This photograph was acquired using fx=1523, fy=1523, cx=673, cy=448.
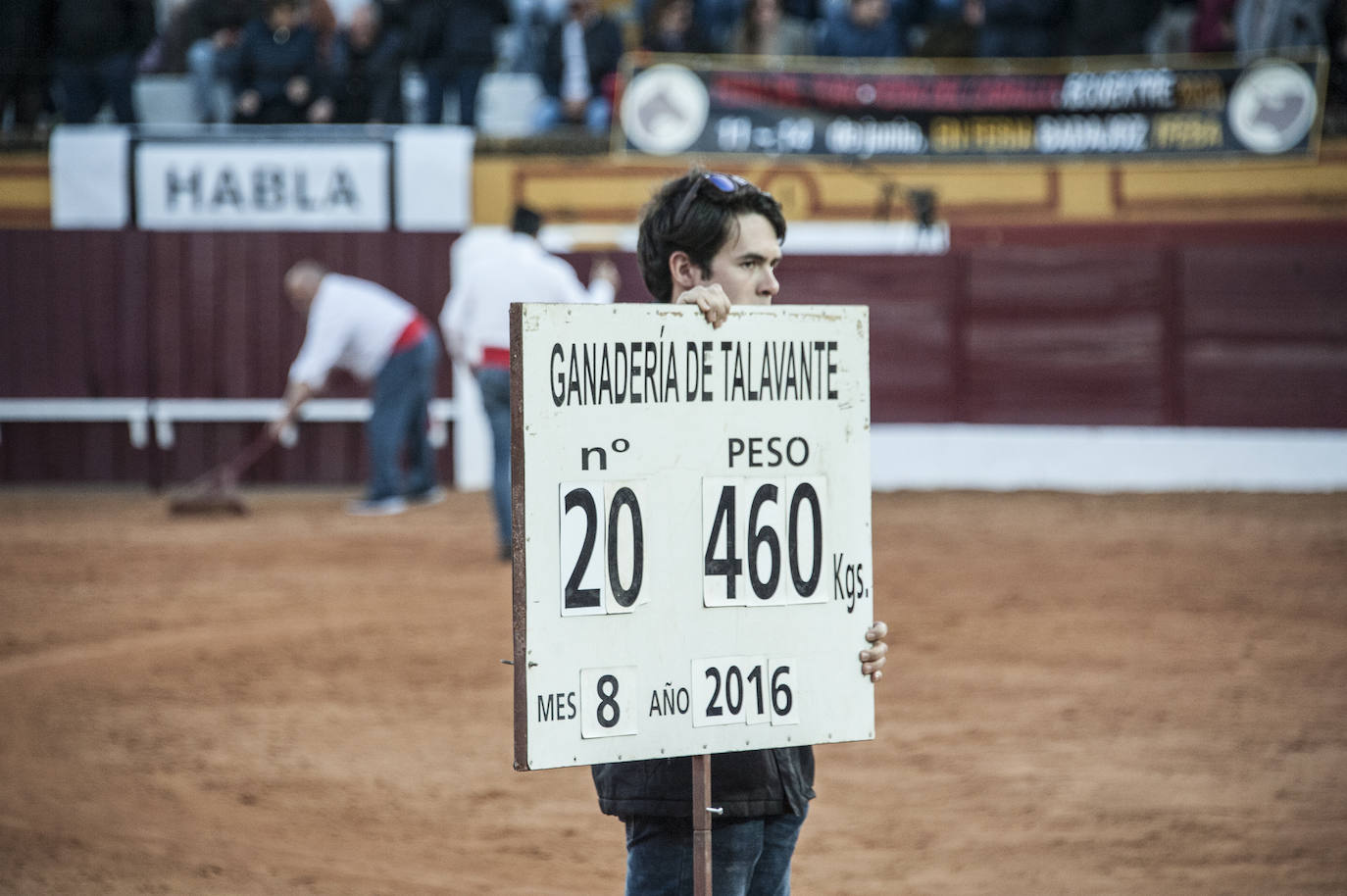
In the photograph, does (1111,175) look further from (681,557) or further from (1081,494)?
(681,557)

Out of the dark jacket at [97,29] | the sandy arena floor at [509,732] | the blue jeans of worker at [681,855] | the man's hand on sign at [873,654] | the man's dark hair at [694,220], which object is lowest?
the sandy arena floor at [509,732]

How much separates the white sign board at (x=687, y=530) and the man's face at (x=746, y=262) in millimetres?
63

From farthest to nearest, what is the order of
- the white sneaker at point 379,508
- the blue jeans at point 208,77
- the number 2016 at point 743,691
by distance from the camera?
1. the blue jeans at point 208,77
2. the white sneaker at point 379,508
3. the number 2016 at point 743,691

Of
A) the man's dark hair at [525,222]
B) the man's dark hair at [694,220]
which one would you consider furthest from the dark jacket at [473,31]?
the man's dark hair at [694,220]

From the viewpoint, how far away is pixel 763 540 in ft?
6.95

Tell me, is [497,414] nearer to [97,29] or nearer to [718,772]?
[718,772]

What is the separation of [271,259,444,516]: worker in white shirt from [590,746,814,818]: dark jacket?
751 cm

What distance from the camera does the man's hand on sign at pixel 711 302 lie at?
203 centimetres

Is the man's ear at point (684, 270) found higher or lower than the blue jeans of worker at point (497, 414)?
higher

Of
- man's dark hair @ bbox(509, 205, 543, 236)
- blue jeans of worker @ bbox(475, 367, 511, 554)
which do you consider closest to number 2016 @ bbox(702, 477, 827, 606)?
blue jeans of worker @ bbox(475, 367, 511, 554)

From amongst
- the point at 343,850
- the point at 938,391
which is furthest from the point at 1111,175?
the point at 343,850

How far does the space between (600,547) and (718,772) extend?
0.36 meters

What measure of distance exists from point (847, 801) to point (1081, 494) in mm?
7868

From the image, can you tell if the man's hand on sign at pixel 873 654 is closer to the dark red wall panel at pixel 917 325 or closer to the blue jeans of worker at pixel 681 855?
the blue jeans of worker at pixel 681 855
